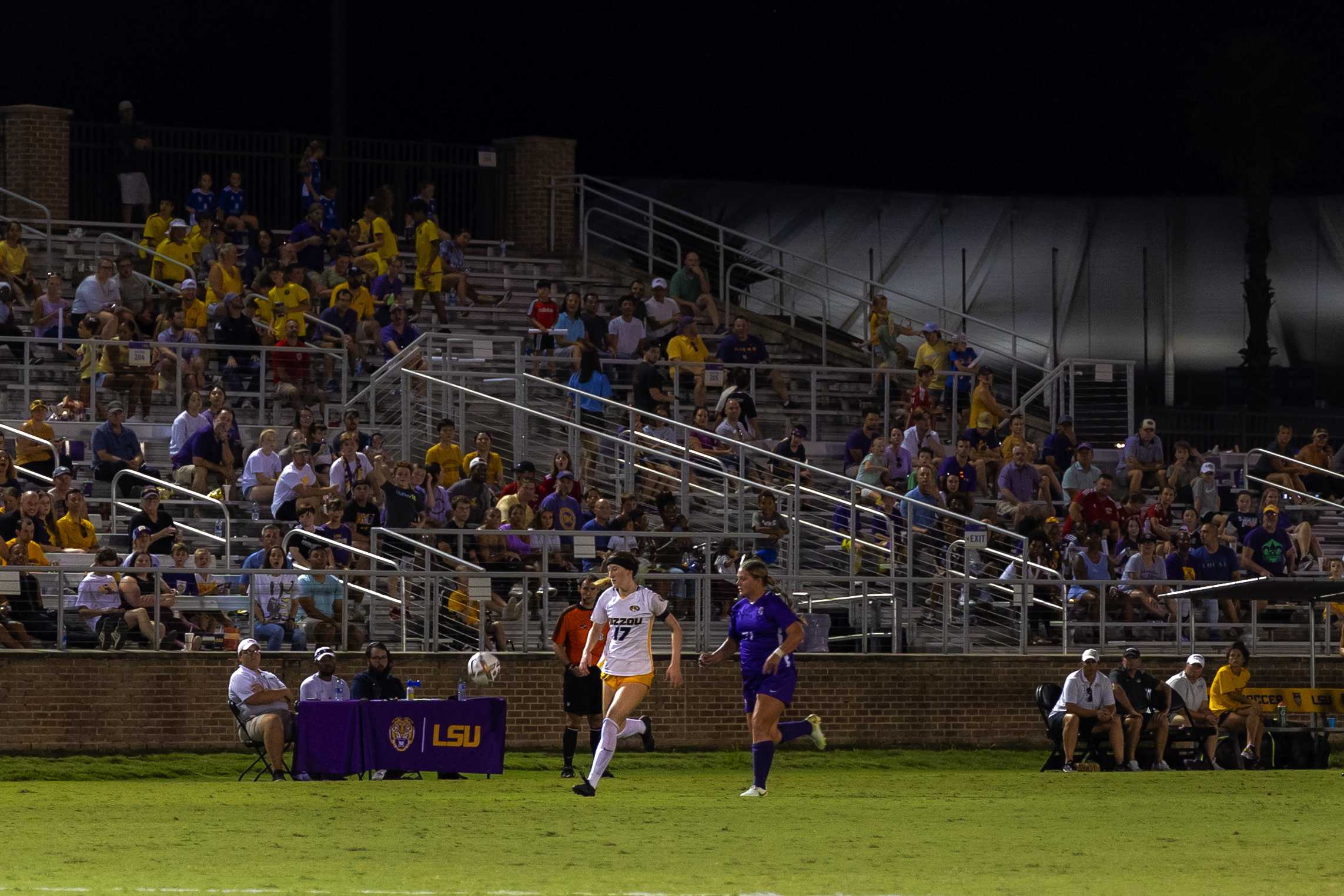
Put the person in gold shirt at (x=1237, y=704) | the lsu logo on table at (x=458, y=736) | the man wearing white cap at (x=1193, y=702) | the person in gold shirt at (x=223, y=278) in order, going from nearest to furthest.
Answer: the lsu logo on table at (x=458, y=736) < the man wearing white cap at (x=1193, y=702) < the person in gold shirt at (x=1237, y=704) < the person in gold shirt at (x=223, y=278)

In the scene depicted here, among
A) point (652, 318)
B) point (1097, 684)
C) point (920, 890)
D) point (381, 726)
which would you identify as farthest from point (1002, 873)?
point (652, 318)

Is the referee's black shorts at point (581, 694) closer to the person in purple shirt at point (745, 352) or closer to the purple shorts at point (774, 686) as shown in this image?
the purple shorts at point (774, 686)

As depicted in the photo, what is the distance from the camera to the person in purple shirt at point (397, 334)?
27.2m

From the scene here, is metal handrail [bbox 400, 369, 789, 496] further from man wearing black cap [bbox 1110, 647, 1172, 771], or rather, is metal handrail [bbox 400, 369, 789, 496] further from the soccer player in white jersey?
the soccer player in white jersey

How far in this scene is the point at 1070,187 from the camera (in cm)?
4066

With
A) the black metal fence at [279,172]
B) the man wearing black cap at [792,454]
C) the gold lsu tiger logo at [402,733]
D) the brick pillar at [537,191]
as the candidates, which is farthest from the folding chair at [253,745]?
the brick pillar at [537,191]

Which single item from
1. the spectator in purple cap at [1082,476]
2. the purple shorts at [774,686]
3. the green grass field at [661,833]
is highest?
the spectator in purple cap at [1082,476]

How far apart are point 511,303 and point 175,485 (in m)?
8.89

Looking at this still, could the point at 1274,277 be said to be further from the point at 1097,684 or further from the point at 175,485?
the point at 175,485

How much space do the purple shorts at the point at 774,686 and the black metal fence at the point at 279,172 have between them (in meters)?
17.9

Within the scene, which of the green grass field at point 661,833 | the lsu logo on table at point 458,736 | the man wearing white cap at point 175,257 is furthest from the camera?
the man wearing white cap at point 175,257

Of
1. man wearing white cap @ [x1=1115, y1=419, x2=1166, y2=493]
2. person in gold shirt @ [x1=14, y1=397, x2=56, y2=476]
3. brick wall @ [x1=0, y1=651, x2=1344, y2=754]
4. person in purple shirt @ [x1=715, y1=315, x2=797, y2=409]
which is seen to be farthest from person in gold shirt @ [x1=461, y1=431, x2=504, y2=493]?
man wearing white cap @ [x1=1115, y1=419, x2=1166, y2=493]

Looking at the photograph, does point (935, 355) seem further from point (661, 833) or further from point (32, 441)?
point (661, 833)

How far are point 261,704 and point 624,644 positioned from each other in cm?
426
